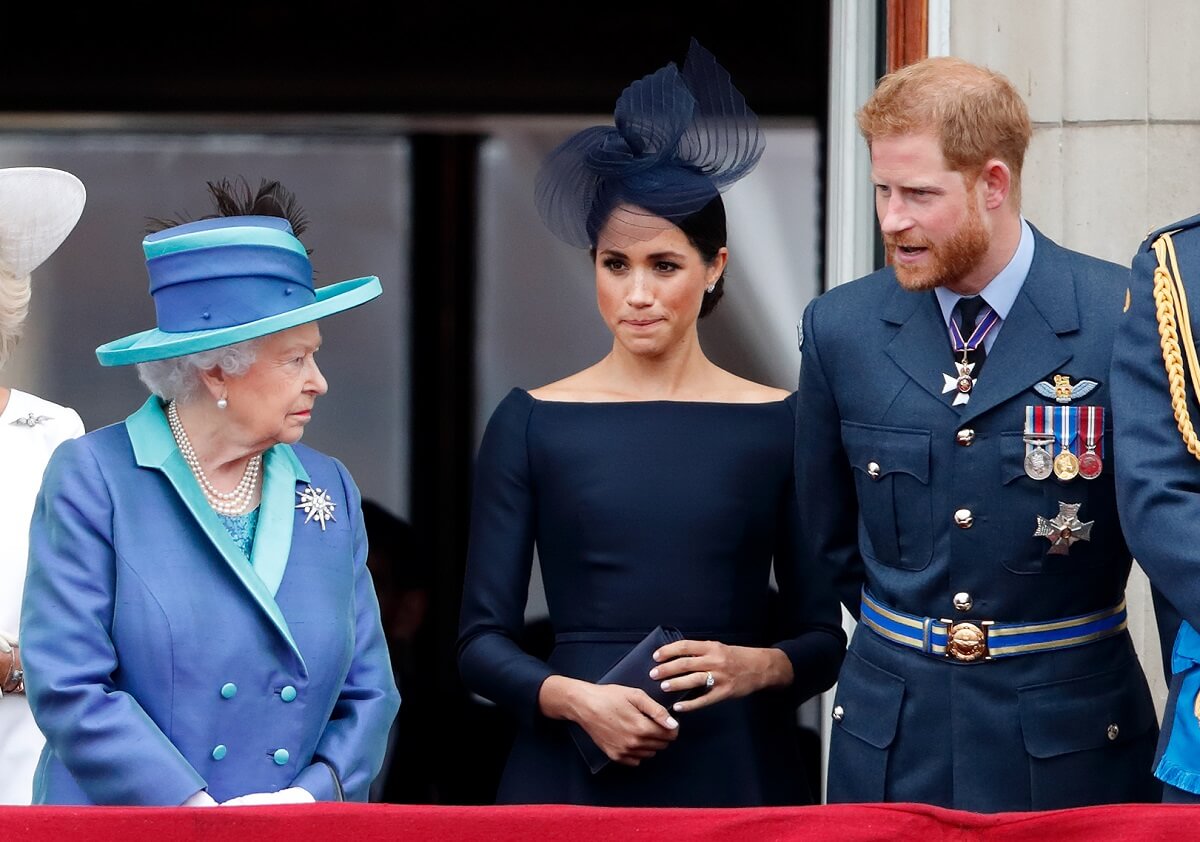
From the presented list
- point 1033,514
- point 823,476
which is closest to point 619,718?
point 823,476

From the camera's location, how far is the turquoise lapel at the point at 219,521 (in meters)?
2.46

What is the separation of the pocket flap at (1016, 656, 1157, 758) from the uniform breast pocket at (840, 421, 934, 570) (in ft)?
0.80

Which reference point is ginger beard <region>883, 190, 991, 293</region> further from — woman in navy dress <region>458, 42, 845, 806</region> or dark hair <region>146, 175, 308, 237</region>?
dark hair <region>146, 175, 308, 237</region>

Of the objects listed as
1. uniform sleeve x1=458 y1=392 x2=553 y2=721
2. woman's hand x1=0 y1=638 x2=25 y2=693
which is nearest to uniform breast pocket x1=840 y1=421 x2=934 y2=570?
uniform sleeve x1=458 y1=392 x2=553 y2=721

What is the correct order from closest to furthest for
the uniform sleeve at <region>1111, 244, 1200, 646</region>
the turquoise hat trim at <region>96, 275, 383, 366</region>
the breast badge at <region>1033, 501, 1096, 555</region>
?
the uniform sleeve at <region>1111, 244, 1200, 646</region> < the turquoise hat trim at <region>96, 275, 383, 366</region> < the breast badge at <region>1033, 501, 1096, 555</region>

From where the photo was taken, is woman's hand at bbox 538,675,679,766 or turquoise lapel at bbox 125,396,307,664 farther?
woman's hand at bbox 538,675,679,766

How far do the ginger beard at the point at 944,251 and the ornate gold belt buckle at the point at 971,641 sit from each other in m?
0.48

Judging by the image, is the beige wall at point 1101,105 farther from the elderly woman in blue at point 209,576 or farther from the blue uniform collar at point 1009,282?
the elderly woman in blue at point 209,576

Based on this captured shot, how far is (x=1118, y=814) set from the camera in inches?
81.5

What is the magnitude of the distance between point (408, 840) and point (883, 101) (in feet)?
4.11

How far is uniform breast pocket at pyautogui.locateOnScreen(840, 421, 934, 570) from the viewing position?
2.68 metres

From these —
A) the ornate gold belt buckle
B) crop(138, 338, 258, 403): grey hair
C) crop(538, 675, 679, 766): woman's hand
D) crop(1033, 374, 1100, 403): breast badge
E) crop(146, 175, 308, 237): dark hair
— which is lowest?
crop(538, 675, 679, 766): woman's hand

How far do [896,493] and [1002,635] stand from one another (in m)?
0.25

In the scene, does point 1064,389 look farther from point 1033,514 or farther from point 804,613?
point 804,613
